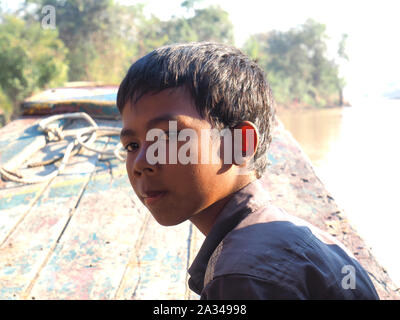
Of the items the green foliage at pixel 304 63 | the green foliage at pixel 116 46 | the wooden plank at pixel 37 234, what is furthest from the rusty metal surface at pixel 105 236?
the green foliage at pixel 304 63

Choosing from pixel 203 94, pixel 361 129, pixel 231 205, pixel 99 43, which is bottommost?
pixel 361 129

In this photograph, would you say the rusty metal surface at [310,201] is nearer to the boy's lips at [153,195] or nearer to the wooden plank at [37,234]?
the boy's lips at [153,195]

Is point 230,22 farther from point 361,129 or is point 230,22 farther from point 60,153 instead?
point 60,153

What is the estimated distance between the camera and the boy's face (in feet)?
2.81

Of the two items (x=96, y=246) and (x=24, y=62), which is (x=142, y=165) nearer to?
(x=96, y=246)

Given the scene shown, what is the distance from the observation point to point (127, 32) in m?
17.1

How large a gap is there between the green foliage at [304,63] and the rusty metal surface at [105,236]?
17.2 metres

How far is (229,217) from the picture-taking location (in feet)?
2.82

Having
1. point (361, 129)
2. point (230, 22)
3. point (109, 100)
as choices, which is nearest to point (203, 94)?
point (109, 100)

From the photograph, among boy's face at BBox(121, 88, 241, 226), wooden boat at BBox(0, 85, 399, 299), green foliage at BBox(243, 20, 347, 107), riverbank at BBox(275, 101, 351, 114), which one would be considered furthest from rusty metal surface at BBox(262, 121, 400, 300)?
green foliage at BBox(243, 20, 347, 107)

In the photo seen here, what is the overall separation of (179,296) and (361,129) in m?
9.40

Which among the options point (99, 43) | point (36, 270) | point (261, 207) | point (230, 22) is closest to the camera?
point (261, 207)

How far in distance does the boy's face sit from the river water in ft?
3.00

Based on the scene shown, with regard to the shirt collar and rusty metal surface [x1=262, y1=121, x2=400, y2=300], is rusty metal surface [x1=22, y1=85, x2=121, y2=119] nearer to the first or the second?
rusty metal surface [x1=262, y1=121, x2=400, y2=300]
